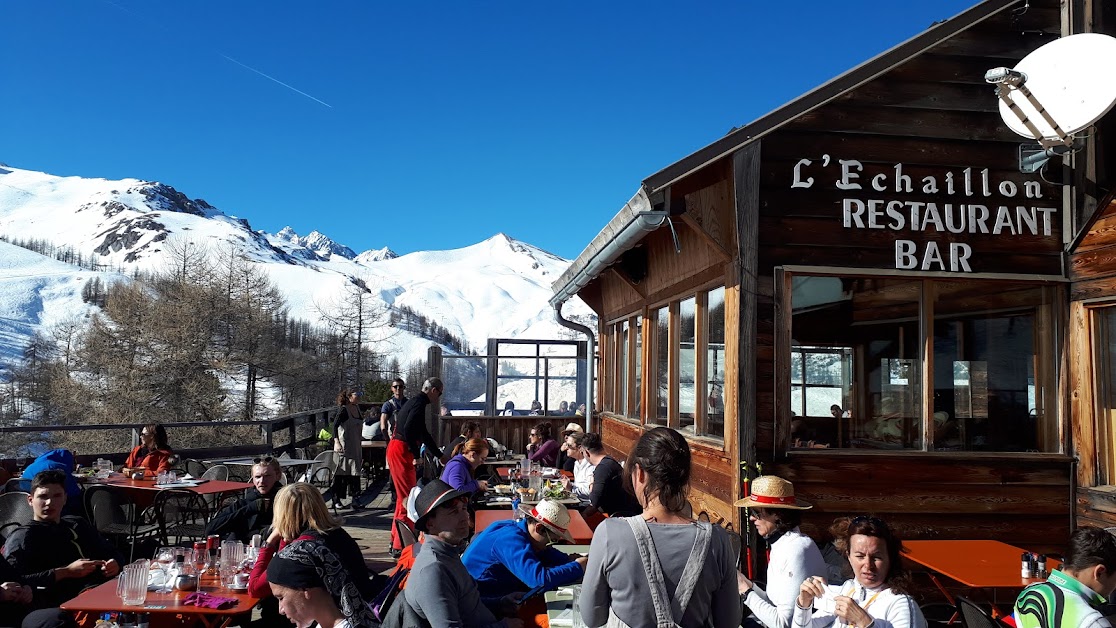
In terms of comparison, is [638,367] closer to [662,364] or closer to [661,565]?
[662,364]

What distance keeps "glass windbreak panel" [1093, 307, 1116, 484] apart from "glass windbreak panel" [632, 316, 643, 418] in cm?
444

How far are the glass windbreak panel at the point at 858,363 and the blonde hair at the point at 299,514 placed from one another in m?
3.36

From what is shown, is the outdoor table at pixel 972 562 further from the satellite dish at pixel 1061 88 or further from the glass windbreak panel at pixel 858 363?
the satellite dish at pixel 1061 88

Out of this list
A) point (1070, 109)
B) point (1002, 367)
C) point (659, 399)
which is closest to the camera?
point (1070, 109)

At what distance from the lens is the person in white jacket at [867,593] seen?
10.7ft

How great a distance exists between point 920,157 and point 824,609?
12.7 ft

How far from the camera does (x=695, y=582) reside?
2.51 meters

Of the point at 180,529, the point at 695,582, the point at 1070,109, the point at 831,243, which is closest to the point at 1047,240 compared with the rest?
the point at 1070,109

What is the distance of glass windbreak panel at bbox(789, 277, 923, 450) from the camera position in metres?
6.25

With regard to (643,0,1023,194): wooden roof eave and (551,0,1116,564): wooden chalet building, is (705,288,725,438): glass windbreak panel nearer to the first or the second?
(551,0,1116,564): wooden chalet building

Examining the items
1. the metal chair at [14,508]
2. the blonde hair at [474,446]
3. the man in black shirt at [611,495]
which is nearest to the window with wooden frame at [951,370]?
the man in black shirt at [611,495]

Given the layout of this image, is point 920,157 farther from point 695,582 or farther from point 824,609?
point 695,582

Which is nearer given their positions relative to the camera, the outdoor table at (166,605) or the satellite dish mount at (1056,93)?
the outdoor table at (166,605)

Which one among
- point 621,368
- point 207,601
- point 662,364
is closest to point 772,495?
point 207,601
